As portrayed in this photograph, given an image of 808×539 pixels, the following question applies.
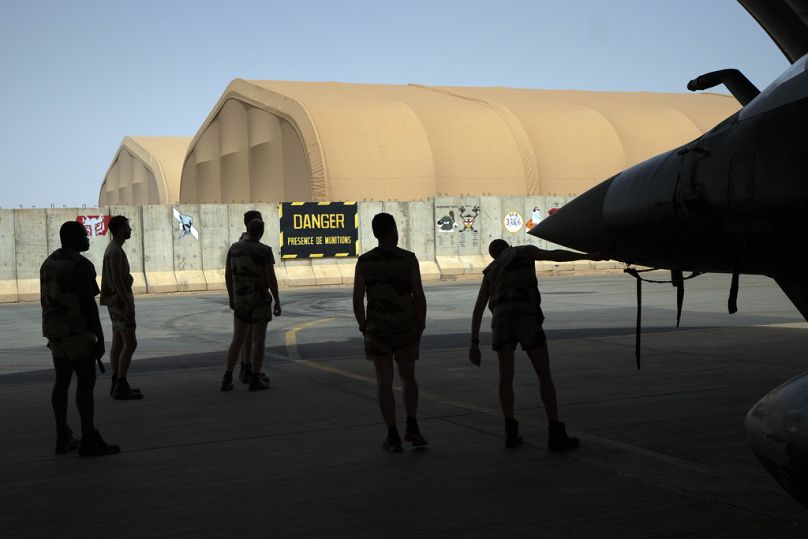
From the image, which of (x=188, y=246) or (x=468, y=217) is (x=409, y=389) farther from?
(x=468, y=217)

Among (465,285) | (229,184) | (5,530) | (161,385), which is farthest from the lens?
(229,184)

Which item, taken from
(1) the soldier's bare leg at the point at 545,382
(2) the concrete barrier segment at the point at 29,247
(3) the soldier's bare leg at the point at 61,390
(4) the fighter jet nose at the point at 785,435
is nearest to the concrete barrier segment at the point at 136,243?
(2) the concrete barrier segment at the point at 29,247

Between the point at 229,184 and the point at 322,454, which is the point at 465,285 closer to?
the point at 322,454

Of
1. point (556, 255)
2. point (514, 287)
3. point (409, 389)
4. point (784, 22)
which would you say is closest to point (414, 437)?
point (409, 389)

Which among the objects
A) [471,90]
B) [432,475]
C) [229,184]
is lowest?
[432,475]

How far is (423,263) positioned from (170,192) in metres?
50.5

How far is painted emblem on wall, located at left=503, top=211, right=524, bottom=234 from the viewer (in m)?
38.6

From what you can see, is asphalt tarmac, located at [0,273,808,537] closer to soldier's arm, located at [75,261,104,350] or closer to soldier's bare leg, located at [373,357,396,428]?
soldier's bare leg, located at [373,357,396,428]

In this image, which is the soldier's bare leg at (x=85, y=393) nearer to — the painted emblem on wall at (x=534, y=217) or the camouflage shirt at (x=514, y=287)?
the camouflage shirt at (x=514, y=287)

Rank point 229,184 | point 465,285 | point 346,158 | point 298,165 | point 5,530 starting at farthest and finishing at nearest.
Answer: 1. point 229,184
2. point 298,165
3. point 346,158
4. point 465,285
5. point 5,530

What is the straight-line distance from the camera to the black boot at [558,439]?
7258 millimetres

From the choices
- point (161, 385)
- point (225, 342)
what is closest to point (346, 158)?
point (225, 342)

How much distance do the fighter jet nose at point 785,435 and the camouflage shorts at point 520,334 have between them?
299 cm

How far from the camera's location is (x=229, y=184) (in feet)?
188
